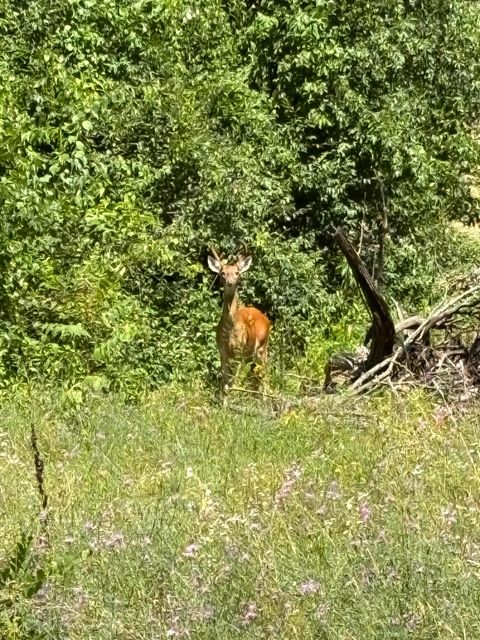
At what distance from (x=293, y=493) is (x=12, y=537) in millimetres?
1234

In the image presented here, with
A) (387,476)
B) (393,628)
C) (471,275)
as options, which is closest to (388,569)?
(393,628)

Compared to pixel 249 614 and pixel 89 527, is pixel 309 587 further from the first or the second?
pixel 89 527

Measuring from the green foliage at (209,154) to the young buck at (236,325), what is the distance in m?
0.40

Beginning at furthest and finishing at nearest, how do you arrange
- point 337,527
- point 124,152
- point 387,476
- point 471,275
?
point 124,152 → point 471,275 → point 387,476 → point 337,527

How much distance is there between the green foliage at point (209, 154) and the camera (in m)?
11.1

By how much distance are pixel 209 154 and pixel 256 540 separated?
29.3ft

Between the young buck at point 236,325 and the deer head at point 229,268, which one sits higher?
the deer head at point 229,268

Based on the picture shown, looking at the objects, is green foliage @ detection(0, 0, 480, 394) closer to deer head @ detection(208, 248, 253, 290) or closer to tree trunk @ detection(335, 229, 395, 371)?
deer head @ detection(208, 248, 253, 290)

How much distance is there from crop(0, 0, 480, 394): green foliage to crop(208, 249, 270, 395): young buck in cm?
40

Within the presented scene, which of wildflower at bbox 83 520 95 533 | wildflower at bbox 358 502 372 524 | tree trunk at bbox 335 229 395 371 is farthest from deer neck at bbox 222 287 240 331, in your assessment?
wildflower at bbox 358 502 372 524

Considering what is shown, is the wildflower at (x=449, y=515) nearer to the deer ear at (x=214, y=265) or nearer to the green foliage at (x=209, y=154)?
the green foliage at (x=209, y=154)

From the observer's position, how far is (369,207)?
14703 mm

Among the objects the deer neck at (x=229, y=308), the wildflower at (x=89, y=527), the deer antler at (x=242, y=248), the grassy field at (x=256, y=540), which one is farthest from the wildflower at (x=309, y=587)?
the deer antler at (x=242, y=248)

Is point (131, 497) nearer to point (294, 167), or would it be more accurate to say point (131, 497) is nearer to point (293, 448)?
point (293, 448)
